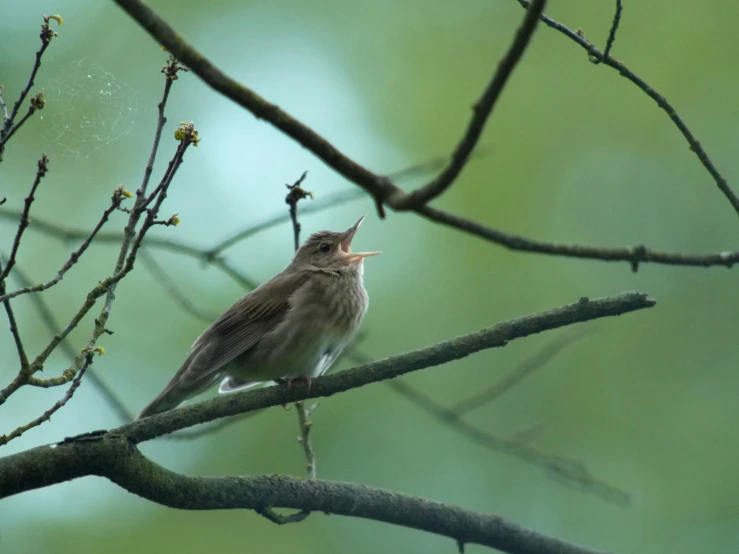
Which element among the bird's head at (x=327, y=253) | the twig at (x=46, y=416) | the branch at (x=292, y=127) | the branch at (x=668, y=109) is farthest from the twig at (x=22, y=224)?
the bird's head at (x=327, y=253)

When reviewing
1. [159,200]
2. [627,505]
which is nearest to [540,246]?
[159,200]

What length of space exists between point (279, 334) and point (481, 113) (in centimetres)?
365

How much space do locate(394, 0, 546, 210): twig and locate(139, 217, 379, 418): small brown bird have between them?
3.24 m

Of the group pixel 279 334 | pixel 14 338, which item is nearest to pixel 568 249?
pixel 14 338

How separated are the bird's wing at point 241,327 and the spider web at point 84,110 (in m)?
1.60

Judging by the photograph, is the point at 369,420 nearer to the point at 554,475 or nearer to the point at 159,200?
the point at 554,475

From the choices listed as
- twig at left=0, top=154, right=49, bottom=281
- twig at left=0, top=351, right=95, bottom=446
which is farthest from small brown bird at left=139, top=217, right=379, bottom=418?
twig at left=0, top=154, right=49, bottom=281

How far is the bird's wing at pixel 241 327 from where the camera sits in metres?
5.13

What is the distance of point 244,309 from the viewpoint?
568cm

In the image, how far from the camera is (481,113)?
1.84m

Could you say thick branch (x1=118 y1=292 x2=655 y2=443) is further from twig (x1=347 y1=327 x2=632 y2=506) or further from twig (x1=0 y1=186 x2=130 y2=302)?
twig (x1=347 y1=327 x2=632 y2=506)

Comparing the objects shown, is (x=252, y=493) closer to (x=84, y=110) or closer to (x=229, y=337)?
(x=84, y=110)

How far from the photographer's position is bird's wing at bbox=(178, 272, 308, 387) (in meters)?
5.13

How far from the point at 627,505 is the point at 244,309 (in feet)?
8.80
